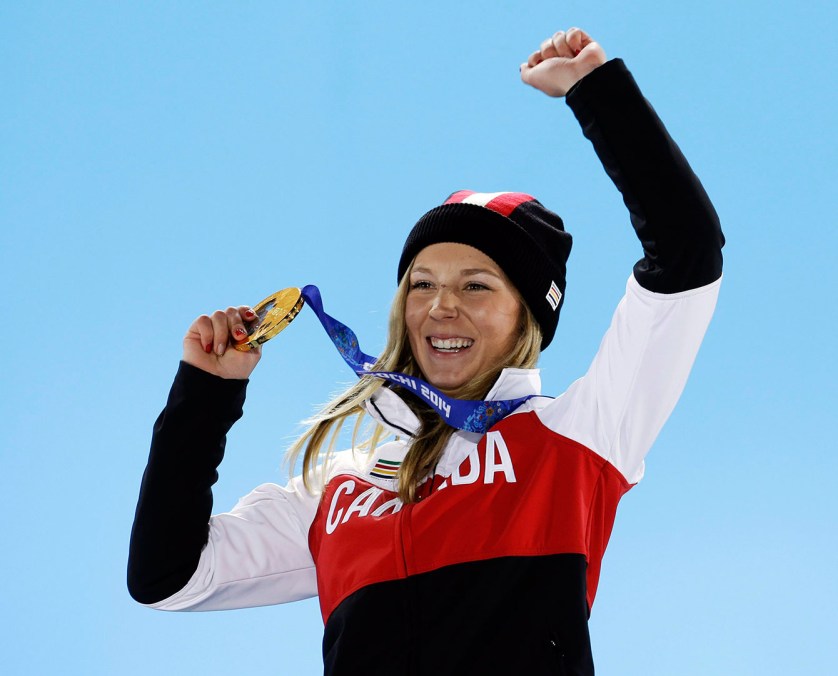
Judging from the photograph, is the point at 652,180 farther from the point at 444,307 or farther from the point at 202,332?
the point at 202,332

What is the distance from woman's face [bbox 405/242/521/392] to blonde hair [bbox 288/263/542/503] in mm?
35

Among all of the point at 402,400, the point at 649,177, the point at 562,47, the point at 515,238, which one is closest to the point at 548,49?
the point at 562,47

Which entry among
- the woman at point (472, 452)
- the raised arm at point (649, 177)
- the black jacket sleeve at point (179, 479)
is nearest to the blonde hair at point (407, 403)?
the woman at point (472, 452)

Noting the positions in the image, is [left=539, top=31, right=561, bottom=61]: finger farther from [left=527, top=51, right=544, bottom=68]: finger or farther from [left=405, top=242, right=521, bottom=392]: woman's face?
[left=405, top=242, right=521, bottom=392]: woman's face

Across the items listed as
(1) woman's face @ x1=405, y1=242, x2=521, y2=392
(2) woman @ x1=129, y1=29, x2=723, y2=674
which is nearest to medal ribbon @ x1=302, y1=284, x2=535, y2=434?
(2) woman @ x1=129, y1=29, x2=723, y2=674

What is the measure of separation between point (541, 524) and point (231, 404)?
0.84m

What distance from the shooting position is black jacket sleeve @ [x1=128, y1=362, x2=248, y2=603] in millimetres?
2398

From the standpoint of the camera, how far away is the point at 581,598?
2068mm

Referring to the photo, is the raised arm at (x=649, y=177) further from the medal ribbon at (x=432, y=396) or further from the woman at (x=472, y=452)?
the medal ribbon at (x=432, y=396)

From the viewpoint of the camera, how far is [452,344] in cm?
254

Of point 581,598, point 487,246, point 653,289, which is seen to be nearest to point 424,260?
point 487,246

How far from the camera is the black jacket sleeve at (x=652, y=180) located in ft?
6.16

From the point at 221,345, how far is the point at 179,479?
34cm

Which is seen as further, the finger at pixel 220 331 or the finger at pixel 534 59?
the finger at pixel 220 331
